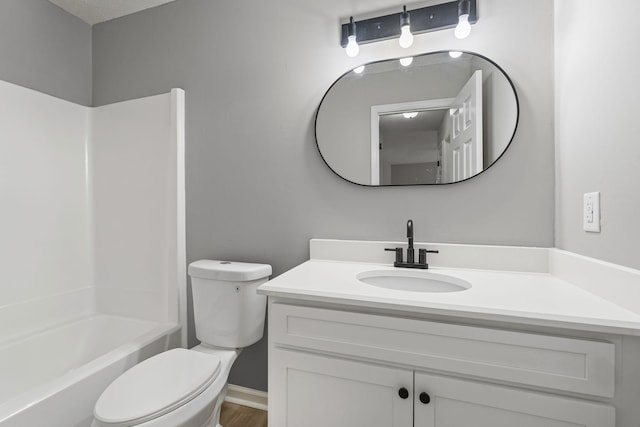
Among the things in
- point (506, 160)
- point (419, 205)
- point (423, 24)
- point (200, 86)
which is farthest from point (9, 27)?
point (506, 160)

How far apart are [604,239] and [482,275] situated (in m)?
0.40

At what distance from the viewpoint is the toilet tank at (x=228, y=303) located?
1443 mm

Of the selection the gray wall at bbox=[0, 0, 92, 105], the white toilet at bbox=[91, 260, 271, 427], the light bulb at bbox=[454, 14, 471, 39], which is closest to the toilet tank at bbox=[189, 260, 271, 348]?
the white toilet at bbox=[91, 260, 271, 427]

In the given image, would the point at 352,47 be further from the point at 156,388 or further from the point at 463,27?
the point at 156,388

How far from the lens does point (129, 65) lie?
2002 millimetres

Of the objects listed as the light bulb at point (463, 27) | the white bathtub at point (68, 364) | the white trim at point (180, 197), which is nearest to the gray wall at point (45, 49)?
the white trim at point (180, 197)

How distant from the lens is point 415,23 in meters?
1.38

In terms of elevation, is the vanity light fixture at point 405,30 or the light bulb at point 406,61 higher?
the vanity light fixture at point 405,30

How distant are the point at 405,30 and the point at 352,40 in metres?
0.25

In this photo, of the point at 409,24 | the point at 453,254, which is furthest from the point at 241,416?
the point at 409,24

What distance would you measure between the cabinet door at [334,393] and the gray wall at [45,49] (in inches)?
83.8

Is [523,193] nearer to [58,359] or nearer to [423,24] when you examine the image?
[423,24]

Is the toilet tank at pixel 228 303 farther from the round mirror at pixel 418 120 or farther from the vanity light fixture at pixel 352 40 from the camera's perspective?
the vanity light fixture at pixel 352 40

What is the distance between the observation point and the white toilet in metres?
0.99
